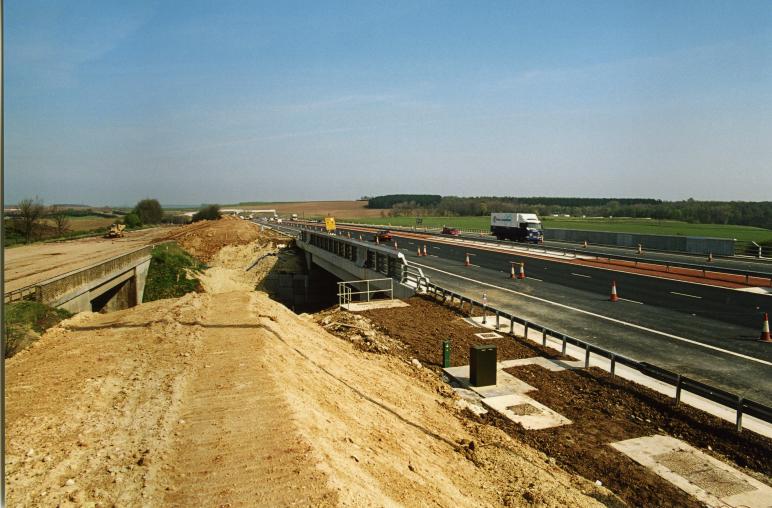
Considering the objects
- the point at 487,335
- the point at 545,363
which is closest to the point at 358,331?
the point at 487,335

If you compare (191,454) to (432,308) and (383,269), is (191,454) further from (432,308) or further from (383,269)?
(383,269)

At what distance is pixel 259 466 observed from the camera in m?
6.27

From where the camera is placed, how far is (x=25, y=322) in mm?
14922

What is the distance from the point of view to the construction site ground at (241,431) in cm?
599

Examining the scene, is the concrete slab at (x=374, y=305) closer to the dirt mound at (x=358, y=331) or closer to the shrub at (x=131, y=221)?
the dirt mound at (x=358, y=331)

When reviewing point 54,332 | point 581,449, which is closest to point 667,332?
point 581,449

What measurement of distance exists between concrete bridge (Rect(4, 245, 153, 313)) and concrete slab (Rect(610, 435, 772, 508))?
65.9 feet

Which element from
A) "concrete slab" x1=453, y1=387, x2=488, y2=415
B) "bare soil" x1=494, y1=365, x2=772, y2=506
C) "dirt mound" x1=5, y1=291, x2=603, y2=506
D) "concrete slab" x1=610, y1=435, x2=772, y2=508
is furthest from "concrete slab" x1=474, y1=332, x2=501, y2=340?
"concrete slab" x1=610, y1=435, x2=772, y2=508

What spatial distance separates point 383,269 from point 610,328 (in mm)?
14583

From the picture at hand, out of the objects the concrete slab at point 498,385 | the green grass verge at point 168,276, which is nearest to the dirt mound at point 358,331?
the concrete slab at point 498,385

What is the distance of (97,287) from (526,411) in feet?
81.3

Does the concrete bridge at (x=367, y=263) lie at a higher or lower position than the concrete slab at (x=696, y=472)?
higher

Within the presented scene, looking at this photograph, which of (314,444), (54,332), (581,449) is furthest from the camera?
(54,332)

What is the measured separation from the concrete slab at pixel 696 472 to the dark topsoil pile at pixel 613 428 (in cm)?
20
